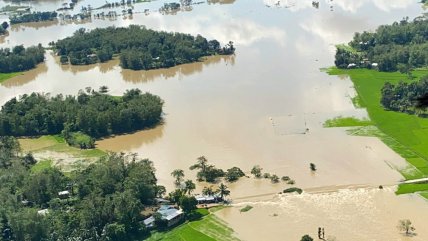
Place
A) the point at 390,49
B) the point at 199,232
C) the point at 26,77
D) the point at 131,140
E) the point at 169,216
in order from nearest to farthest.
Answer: the point at 199,232 < the point at 169,216 < the point at 131,140 < the point at 390,49 < the point at 26,77

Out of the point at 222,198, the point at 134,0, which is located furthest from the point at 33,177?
the point at 134,0

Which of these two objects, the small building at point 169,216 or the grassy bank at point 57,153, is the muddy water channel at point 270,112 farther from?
the small building at point 169,216

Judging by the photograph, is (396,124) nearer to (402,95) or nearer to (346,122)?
(346,122)

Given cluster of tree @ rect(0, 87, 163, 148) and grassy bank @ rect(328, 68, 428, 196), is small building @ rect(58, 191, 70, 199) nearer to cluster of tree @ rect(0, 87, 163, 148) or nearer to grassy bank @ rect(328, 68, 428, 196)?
cluster of tree @ rect(0, 87, 163, 148)

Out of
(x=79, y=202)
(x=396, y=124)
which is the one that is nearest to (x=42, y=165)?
(x=79, y=202)

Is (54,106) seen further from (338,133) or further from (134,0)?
(134,0)

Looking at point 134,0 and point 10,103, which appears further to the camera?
point 134,0

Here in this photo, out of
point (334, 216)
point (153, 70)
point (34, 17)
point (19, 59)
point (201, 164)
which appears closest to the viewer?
point (334, 216)
